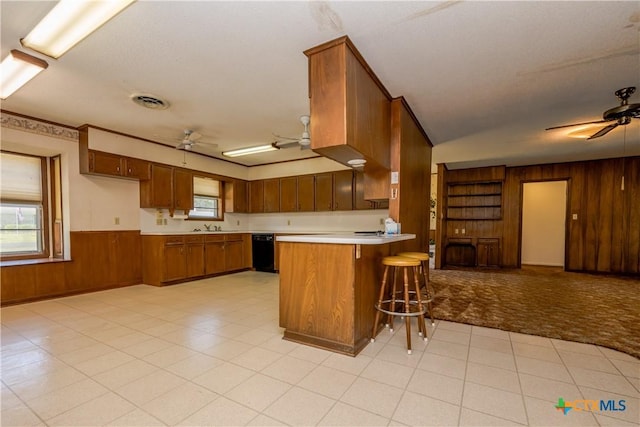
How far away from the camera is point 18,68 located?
2594mm

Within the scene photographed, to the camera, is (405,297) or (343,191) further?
(343,191)

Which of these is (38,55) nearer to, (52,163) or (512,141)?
(52,163)

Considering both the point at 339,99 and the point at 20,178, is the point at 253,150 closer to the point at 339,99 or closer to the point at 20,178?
the point at 339,99

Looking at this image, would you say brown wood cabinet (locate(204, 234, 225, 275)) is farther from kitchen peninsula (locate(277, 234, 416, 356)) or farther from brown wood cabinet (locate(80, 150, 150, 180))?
kitchen peninsula (locate(277, 234, 416, 356))

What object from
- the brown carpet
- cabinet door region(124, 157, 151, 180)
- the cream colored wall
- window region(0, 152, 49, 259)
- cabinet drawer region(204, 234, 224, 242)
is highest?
the cream colored wall

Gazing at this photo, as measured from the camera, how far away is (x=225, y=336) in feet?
9.02

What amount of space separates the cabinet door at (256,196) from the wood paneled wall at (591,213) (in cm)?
428

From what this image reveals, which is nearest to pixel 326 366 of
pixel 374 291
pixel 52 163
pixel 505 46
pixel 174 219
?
pixel 374 291

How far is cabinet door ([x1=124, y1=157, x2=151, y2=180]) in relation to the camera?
15.7ft

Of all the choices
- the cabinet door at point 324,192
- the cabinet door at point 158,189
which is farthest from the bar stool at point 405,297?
the cabinet door at point 158,189

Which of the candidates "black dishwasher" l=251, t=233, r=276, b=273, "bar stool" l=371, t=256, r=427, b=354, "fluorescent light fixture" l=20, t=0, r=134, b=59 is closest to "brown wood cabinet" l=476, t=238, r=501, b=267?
"black dishwasher" l=251, t=233, r=276, b=273

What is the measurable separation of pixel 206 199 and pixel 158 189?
1379 millimetres

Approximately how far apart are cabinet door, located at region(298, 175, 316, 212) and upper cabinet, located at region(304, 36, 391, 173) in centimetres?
359

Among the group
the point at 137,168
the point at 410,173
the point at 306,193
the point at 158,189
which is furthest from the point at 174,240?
the point at 410,173
